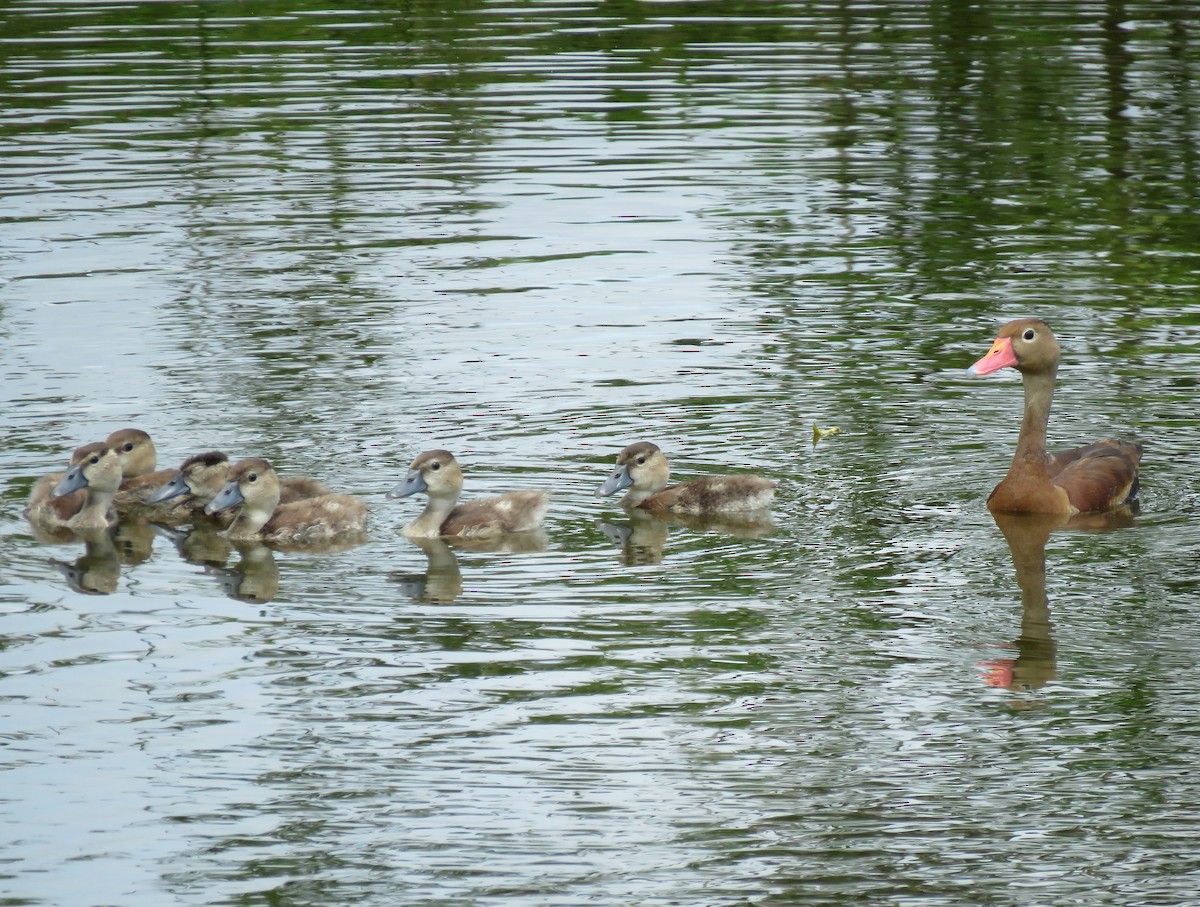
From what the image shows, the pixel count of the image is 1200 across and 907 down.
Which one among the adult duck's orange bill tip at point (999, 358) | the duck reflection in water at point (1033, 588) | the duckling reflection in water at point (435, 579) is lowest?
the duck reflection in water at point (1033, 588)

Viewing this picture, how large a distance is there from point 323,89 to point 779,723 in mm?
17771

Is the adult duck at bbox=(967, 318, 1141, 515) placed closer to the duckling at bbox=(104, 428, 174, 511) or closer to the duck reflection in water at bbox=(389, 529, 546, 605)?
the duck reflection in water at bbox=(389, 529, 546, 605)

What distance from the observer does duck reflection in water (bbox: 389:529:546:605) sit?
29.0 ft

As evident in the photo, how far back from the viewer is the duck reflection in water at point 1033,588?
7691 mm

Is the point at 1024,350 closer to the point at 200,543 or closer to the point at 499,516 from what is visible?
the point at 499,516

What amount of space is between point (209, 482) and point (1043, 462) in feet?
13.6

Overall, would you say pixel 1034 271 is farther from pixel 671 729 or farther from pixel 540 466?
pixel 671 729

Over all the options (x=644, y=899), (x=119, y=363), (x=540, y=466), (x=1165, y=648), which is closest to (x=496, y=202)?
(x=119, y=363)

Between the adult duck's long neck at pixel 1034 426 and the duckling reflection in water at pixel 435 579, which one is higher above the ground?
the adult duck's long neck at pixel 1034 426

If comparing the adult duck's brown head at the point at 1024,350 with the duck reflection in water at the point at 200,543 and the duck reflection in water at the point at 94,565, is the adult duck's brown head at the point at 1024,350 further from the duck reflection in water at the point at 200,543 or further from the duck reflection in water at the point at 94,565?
the duck reflection in water at the point at 94,565

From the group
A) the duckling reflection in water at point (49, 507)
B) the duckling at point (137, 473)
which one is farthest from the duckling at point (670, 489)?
the duckling reflection in water at point (49, 507)

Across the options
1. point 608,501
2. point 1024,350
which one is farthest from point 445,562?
point 1024,350

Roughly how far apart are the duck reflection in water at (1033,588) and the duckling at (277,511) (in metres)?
3.13

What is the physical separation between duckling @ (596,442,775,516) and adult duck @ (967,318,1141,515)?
1.24m
